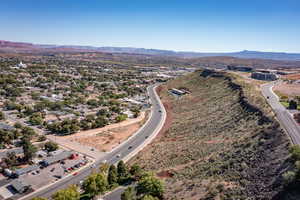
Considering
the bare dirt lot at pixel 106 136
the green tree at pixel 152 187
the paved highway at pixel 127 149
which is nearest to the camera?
the green tree at pixel 152 187

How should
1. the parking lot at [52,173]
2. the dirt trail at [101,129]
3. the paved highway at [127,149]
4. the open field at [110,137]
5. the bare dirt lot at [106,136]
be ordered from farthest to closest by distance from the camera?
the dirt trail at [101,129]
the bare dirt lot at [106,136]
the open field at [110,137]
the parking lot at [52,173]
the paved highway at [127,149]

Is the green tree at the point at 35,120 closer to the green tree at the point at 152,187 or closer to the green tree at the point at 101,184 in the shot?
the green tree at the point at 101,184

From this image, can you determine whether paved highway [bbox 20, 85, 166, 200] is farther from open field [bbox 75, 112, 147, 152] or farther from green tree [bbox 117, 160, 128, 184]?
green tree [bbox 117, 160, 128, 184]

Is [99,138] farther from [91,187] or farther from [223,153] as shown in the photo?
[223,153]

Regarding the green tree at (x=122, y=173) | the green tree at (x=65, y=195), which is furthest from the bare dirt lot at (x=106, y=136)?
the green tree at (x=65, y=195)

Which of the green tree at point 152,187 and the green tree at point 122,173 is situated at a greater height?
the green tree at point 152,187

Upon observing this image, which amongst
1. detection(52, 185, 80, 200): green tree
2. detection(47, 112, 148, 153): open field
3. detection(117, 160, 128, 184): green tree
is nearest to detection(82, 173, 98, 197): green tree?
detection(52, 185, 80, 200): green tree
